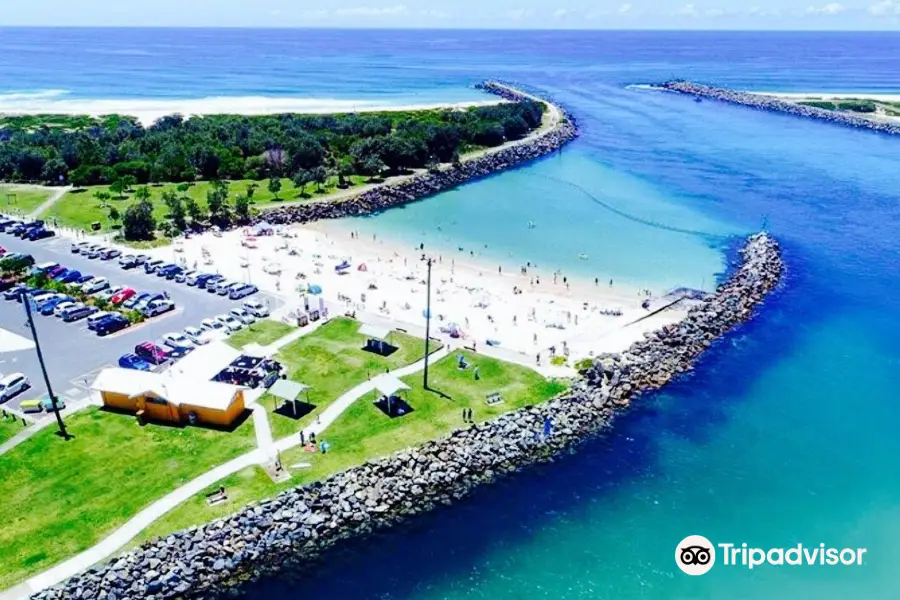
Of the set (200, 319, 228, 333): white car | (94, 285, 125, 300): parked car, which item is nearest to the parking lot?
(200, 319, 228, 333): white car

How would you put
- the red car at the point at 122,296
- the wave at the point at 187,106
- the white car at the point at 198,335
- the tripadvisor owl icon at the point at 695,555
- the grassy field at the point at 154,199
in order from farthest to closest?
1. the wave at the point at 187,106
2. the grassy field at the point at 154,199
3. the red car at the point at 122,296
4. the white car at the point at 198,335
5. the tripadvisor owl icon at the point at 695,555

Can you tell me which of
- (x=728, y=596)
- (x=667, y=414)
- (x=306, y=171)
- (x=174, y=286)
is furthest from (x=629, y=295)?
(x=306, y=171)

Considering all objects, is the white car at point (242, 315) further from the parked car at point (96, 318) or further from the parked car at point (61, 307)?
the parked car at point (61, 307)

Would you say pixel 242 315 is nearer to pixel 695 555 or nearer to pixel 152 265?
pixel 152 265

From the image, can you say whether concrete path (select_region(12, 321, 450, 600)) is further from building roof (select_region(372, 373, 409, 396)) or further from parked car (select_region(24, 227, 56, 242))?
parked car (select_region(24, 227, 56, 242))

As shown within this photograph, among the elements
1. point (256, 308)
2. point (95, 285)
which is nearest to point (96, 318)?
point (95, 285)

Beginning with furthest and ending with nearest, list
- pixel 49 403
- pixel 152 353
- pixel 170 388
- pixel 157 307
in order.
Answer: pixel 157 307 → pixel 152 353 → pixel 49 403 → pixel 170 388

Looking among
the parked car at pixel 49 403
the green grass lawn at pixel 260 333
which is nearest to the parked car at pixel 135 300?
the green grass lawn at pixel 260 333
